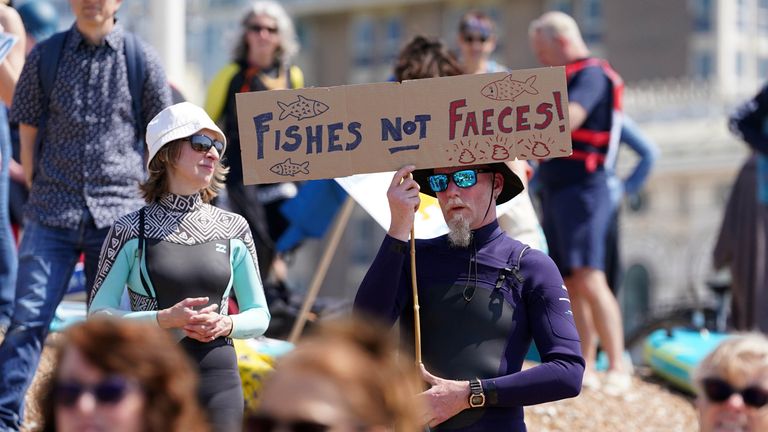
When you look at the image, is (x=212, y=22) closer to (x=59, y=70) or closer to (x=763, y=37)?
(x=763, y=37)

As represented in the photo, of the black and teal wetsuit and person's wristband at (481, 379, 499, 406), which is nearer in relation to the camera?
person's wristband at (481, 379, 499, 406)

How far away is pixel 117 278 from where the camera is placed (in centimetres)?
591

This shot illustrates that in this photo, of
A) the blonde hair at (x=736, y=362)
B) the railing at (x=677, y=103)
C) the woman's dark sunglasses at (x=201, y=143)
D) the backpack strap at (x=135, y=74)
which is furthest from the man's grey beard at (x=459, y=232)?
the railing at (x=677, y=103)

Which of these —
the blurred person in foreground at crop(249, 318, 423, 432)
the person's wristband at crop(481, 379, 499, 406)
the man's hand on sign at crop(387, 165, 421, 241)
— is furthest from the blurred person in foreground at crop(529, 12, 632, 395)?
the blurred person in foreground at crop(249, 318, 423, 432)

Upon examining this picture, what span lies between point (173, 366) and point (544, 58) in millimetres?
6368

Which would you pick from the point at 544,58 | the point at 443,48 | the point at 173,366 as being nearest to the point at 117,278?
the point at 173,366

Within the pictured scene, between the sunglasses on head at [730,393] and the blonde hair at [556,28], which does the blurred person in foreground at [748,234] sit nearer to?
the blonde hair at [556,28]

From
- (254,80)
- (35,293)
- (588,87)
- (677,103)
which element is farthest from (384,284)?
(677,103)

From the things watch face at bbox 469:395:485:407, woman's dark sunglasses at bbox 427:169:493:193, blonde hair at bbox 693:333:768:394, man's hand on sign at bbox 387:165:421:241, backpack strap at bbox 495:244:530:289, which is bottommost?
watch face at bbox 469:395:485:407

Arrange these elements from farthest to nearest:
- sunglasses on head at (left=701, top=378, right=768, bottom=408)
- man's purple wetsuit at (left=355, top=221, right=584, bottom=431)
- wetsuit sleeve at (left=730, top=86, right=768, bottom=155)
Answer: wetsuit sleeve at (left=730, top=86, right=768, bottom=155), man's purple wetsuit at (left=355, top=221, right=584, bottom=431), sunglasses on head at (left=701, top=378, right=768, bottom=408)

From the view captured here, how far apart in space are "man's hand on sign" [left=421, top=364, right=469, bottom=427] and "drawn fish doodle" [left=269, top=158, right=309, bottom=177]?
0.91m

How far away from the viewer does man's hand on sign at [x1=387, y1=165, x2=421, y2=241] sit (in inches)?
219

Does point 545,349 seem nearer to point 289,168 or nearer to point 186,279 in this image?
point 289,168

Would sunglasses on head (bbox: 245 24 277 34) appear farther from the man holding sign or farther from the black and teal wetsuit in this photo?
the man holding sign
